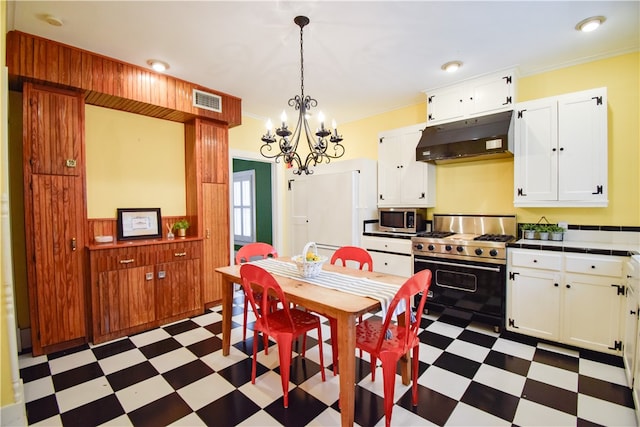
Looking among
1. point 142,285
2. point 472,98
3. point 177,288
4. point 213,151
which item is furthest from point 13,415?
point 472,98

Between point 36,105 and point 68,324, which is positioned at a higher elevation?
point 36,105

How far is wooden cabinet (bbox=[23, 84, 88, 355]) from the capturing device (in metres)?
2.50

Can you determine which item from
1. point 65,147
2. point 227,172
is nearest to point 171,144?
point 227,172

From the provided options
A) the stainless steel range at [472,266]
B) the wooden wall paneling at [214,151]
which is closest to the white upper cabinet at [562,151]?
the stainless steel range at [472,266]

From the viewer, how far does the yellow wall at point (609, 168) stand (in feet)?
8.80

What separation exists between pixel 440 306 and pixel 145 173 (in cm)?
361

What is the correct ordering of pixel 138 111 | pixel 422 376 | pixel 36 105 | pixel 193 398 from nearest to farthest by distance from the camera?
pixel 193 398 < pixel 422 376 < pixel 36 105 < pixel 138 111

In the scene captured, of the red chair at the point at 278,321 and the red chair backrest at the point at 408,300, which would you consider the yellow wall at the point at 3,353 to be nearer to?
the red chair at the point at 278,321

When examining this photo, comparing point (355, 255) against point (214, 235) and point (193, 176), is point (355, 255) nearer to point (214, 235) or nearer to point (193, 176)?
point (214, 235)

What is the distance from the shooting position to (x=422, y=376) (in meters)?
2.21

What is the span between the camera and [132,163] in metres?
3.34

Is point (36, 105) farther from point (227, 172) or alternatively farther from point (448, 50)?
point (448, 50)

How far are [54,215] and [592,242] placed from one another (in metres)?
4.89

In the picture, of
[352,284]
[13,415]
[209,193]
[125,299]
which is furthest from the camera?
[209,193]
